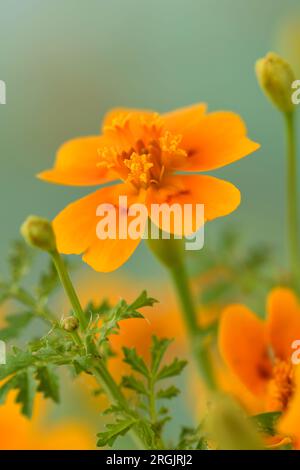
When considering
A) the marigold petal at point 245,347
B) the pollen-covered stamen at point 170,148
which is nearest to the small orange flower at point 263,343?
the marigold petal at point 245,347

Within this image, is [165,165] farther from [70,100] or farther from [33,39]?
[33,39]

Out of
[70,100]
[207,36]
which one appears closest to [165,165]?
[70,100]

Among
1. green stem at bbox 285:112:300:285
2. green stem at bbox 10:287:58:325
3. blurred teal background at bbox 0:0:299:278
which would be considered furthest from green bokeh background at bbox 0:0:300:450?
green stem at bbox 10:287:58:325

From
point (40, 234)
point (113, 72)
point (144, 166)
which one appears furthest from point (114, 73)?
point (40, 234)

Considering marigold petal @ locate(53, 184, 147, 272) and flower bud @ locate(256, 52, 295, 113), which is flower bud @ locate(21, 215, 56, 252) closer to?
marigold petal @ locate(53, 184, 147, 272)

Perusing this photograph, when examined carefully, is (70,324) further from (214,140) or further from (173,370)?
(214,140)
